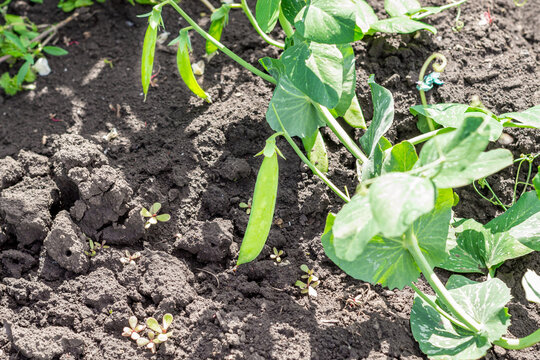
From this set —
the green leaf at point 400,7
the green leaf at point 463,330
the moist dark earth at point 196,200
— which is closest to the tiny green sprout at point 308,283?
the moist dark earth at point 196,200

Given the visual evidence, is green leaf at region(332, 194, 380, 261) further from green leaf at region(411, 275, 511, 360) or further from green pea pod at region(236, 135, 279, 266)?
green leaf at region(411, 275, 511, 360)

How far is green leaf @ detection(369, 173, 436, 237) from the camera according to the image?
1022 mm

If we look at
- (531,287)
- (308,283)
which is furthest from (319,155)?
(531,287)

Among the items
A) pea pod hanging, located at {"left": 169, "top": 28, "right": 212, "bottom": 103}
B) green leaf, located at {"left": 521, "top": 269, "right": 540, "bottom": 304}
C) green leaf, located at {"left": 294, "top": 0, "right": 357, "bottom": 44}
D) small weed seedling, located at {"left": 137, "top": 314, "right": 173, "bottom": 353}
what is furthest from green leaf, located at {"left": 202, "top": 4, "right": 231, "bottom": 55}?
green leaf, located at {"left": 521, "top": 269, "right": 540, "bottom": 304}

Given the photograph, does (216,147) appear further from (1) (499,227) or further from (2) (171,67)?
(1) (499,227)

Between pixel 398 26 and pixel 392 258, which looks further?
pixel 398 26

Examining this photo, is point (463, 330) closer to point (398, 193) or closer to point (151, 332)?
point (398, 193)

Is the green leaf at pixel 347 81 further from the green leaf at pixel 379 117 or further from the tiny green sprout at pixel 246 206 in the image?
the tiny green sprout at pixel 246 206

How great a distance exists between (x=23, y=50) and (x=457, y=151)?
201cm

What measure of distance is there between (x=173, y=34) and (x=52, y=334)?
4.81ft

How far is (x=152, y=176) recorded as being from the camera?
6.42ft

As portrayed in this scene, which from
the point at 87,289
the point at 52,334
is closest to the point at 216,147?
the point at 87,289

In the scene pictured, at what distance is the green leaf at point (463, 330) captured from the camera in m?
1.41

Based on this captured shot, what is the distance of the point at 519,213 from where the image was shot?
5.40 feet
